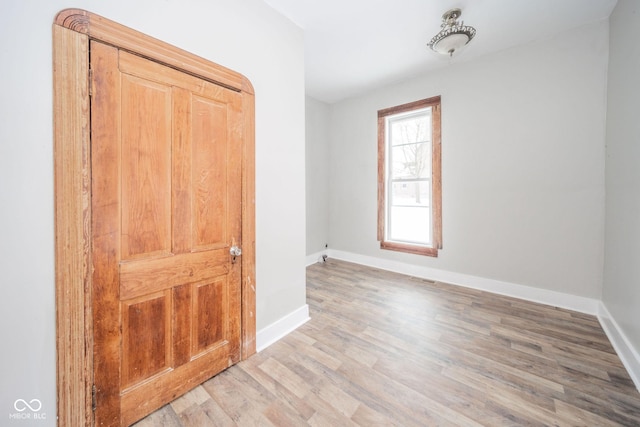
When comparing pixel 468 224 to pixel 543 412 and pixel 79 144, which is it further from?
pixel 79 144

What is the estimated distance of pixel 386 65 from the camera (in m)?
3.22

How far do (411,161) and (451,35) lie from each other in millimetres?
1821

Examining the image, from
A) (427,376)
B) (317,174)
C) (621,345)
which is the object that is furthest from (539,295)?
(317,174)

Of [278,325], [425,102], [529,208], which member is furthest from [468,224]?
[278,325]

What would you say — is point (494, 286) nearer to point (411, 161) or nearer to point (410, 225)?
point (410, 225)

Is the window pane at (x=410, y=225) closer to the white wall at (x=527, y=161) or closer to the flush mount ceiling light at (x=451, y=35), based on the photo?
the white wall at (x=527, y=161)

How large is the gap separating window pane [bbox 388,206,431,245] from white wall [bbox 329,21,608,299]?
12.3 inches

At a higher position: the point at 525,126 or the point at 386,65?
the point at 386,65

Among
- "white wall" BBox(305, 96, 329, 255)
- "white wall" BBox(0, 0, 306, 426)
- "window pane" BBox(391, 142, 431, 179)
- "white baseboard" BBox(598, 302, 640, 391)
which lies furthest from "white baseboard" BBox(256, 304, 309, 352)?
"window pane" BBox(391, 142, 431, 179)

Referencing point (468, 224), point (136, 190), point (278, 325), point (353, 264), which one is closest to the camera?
point (136, 190)

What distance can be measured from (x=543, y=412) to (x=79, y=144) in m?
2.92

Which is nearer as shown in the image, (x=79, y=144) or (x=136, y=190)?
(x=79, y=144)

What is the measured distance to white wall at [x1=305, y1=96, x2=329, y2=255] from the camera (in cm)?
426

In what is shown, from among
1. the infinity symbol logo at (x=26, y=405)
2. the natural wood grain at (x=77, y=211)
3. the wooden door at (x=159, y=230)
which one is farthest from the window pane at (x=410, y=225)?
the infinity symbol logo at (x=26, y=405)
